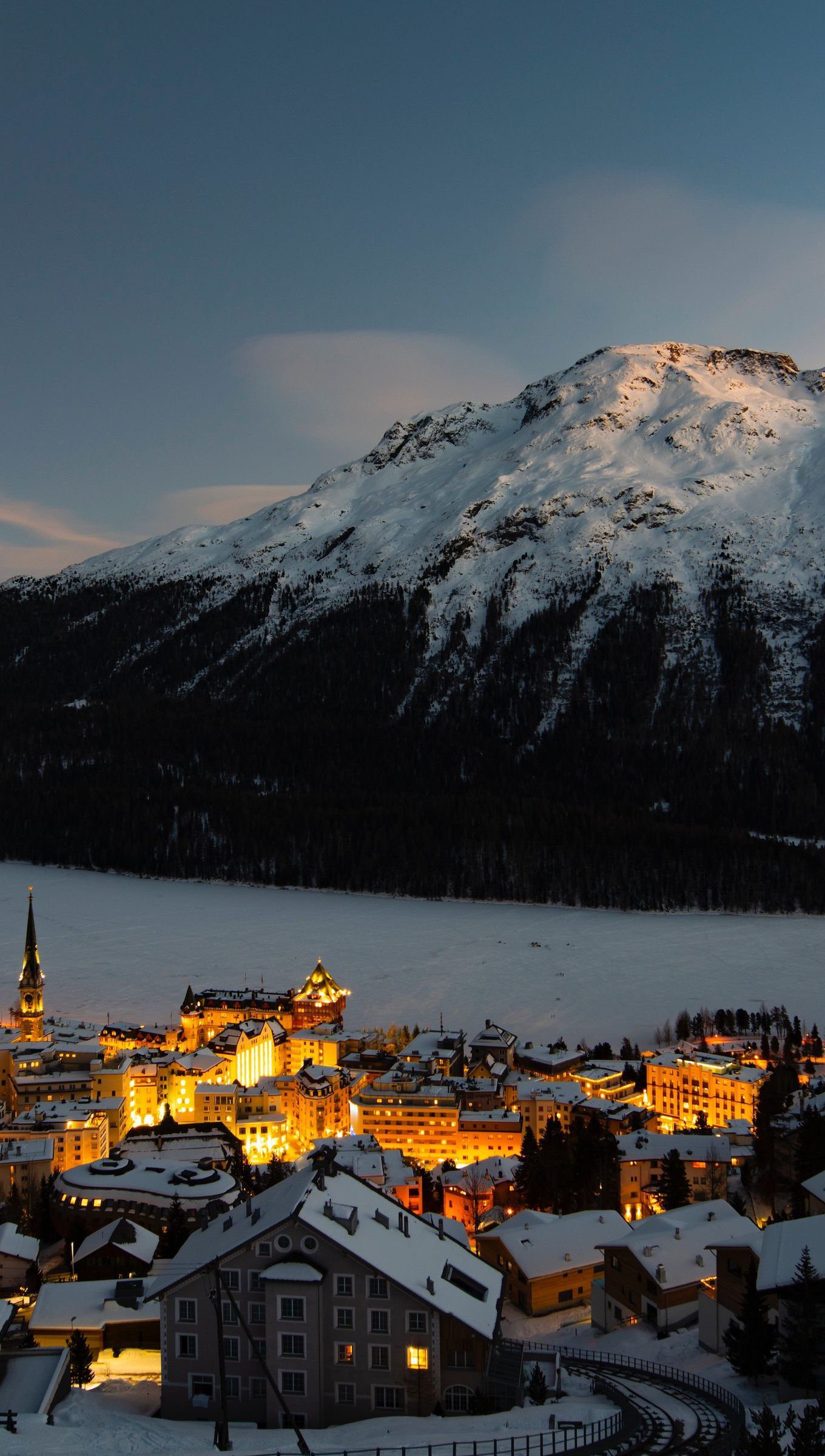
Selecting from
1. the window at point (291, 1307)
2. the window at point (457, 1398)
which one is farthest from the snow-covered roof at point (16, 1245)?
the window at point (457, 1398)

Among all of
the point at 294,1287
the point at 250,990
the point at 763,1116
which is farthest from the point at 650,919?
the point at 294,1287

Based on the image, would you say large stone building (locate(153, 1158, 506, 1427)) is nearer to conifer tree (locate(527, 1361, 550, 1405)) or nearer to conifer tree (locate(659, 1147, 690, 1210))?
conifer tree (locate(527, 1361, 550, 1405))

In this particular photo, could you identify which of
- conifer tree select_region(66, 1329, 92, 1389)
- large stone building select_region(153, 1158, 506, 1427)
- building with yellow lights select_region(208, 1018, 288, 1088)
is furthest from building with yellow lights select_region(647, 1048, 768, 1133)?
large stone building select_region(153, 1158, 506, 1427)

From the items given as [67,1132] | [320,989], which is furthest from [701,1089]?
[67,1132]

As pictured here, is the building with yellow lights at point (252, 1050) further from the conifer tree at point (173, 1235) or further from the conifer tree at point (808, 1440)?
the conifer tree at point (808, 1440)

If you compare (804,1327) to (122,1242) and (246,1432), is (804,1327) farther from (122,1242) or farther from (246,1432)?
(122,1242)

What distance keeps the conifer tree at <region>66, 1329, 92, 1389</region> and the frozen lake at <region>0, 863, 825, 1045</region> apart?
68.6 meters

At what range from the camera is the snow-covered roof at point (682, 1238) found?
44.1 metres

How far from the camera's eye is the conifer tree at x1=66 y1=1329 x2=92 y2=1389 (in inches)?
1436

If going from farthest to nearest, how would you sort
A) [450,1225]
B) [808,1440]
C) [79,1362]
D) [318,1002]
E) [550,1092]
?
[318,1002] < [550,1092] < [450,1225] < [79,1362] < [808,1440]

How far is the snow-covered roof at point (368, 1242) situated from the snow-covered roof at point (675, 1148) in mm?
30291

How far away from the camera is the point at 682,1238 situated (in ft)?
151

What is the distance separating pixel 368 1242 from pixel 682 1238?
56.2 ft

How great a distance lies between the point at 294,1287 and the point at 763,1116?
4225 centimetres
